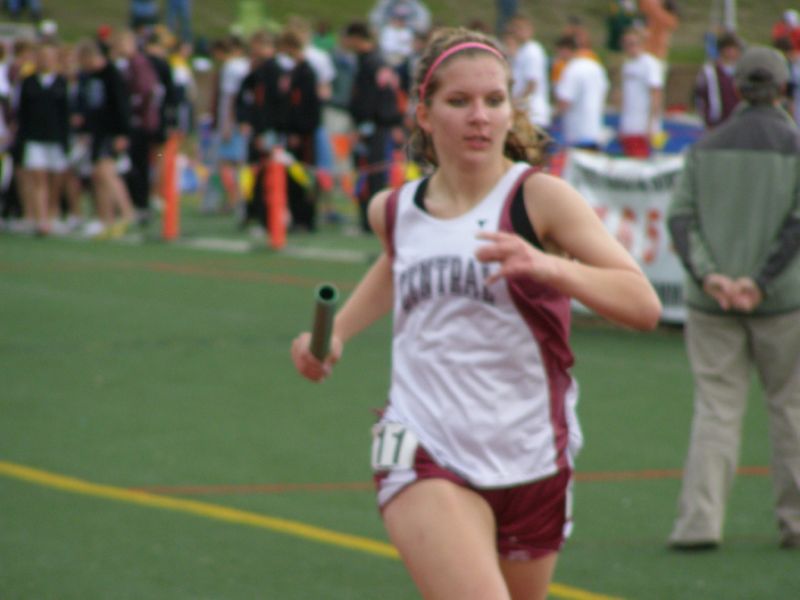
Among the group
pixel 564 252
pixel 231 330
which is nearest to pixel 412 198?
pixel 564 252

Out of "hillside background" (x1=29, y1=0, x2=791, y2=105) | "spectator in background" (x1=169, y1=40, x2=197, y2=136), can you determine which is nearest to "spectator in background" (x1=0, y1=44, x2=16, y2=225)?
"spectator in background" (x1=169, y1=40, x2=197, y2=136)

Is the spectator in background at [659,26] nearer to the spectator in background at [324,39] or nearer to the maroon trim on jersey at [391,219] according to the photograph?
the spectator in background at [324,39]

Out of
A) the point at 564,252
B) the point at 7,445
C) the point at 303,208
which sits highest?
the point at 564,252

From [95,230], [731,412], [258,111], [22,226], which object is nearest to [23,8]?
[22,226]

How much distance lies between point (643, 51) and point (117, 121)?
6.36m

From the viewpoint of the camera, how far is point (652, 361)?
39.1 feet

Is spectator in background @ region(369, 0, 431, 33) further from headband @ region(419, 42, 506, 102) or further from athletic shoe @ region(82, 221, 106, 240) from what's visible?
headband @ region(419, 42, 506, 102)

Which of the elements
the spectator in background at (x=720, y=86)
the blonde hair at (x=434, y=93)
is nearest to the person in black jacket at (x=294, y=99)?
the spectator in background at (x=720, y=86)

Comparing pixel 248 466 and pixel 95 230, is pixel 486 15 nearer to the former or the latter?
pixel 95 230

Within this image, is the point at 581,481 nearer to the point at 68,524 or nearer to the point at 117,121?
the point at 68,524

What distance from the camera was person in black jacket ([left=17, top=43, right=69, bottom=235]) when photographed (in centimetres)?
2058

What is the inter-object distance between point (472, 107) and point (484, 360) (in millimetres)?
630

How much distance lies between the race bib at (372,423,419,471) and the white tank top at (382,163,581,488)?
0.03 m

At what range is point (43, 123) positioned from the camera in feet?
67.9
